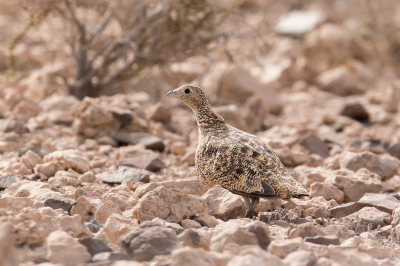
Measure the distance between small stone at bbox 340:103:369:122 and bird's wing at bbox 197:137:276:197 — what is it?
6122mm

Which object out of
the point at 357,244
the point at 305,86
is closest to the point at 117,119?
the point at 357,244

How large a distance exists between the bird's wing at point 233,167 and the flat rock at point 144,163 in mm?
1440

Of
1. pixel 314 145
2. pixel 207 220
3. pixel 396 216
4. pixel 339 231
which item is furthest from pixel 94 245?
pixel 314 145

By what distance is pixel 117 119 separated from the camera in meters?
6.77

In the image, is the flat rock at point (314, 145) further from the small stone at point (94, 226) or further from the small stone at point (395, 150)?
the small stone at point (94, 226)

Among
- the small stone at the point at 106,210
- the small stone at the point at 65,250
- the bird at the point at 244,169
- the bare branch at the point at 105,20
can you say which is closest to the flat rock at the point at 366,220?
the bird at the point at 244,169

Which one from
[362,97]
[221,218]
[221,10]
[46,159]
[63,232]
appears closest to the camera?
[63,232]

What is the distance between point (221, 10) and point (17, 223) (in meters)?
6.51

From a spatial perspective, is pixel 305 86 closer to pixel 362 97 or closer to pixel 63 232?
pixel 362 97

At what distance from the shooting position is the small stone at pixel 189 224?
3515mm

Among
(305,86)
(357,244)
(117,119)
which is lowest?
(357,244)

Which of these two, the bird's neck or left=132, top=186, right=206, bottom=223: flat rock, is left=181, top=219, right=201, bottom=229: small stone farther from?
the bird's neck

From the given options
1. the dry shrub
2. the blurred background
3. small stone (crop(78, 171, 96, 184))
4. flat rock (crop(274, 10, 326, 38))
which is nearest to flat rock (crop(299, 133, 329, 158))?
the blurred background

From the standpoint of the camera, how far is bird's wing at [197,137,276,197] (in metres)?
3.87
